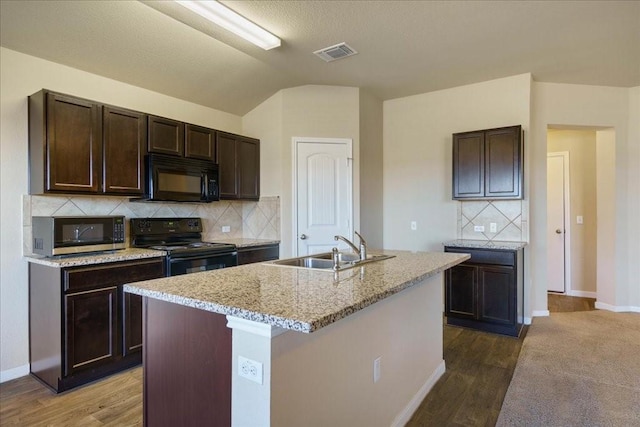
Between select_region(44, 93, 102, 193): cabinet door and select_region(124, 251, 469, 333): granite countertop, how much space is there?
1.67m

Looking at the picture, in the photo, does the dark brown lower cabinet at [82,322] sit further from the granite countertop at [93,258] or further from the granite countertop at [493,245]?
the granite countertop at [493,245]

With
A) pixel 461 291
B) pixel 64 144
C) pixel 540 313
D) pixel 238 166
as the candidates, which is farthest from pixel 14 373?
pixel 540 313

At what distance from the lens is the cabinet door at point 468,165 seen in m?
3.94

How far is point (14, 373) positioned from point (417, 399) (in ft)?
9.77

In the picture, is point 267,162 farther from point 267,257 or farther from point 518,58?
point 518,58

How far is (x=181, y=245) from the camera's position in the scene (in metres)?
3.49

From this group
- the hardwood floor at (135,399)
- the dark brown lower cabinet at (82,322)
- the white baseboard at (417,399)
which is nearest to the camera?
the white baseboard at (417,399)

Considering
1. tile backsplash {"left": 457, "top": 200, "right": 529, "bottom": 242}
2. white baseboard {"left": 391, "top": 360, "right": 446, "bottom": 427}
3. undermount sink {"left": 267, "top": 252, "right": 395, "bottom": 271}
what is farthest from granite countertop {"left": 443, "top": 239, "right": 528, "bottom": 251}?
undermount sink {"left": 267, "top": 252, "right": 395, "bottom": 271}

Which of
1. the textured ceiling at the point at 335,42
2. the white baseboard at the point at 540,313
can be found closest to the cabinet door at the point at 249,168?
the textured ceiling at the point at 335,42

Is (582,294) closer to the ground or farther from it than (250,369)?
closer to the ground

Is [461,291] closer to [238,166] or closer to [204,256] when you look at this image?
[204,256]

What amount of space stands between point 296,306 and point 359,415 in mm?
851

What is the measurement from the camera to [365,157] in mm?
4523

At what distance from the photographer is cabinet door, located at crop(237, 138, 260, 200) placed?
167 inches
